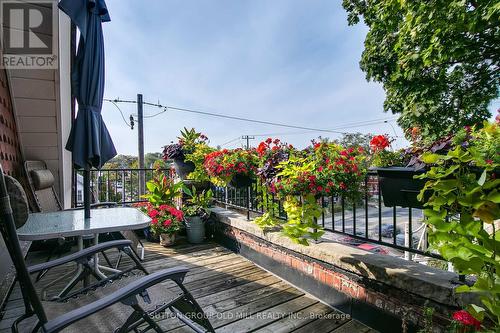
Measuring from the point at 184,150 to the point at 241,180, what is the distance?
1508mm

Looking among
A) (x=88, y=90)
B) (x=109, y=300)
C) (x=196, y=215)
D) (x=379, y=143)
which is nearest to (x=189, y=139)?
(x=196, y=215)

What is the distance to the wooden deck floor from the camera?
1.88 meters

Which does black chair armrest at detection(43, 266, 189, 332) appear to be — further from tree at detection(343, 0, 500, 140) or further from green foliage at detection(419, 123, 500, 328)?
tree at detection(343, 0, 500, 140)

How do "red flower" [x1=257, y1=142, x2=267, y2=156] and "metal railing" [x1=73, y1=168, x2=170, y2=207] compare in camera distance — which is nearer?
"red flower" [x1=257, y1=142, x2=267, y2=156]

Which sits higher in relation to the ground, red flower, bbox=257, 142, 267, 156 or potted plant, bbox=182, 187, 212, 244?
red flower, bbox=257, 142, 267, 156

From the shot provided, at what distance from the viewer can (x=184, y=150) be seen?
429 cm

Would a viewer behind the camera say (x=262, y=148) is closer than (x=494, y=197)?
No

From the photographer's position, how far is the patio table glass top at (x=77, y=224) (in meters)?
1.61

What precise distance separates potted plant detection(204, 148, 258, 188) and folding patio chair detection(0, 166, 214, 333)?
1.50m

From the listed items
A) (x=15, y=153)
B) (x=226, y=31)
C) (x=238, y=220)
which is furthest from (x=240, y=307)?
(x=226, y=31)

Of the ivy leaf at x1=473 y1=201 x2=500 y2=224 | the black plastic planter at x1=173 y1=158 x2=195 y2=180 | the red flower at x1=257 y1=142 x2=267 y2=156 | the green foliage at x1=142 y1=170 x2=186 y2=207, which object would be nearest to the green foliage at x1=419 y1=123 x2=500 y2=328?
the ivy leaf at x1=473 y1=201 x2=500 y2=224

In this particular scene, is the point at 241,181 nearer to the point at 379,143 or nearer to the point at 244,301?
the point at 244,301

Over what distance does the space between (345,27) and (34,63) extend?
9.75 m

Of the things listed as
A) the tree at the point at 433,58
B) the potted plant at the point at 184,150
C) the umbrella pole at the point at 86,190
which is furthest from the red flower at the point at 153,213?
the tree at the point at 433,58
